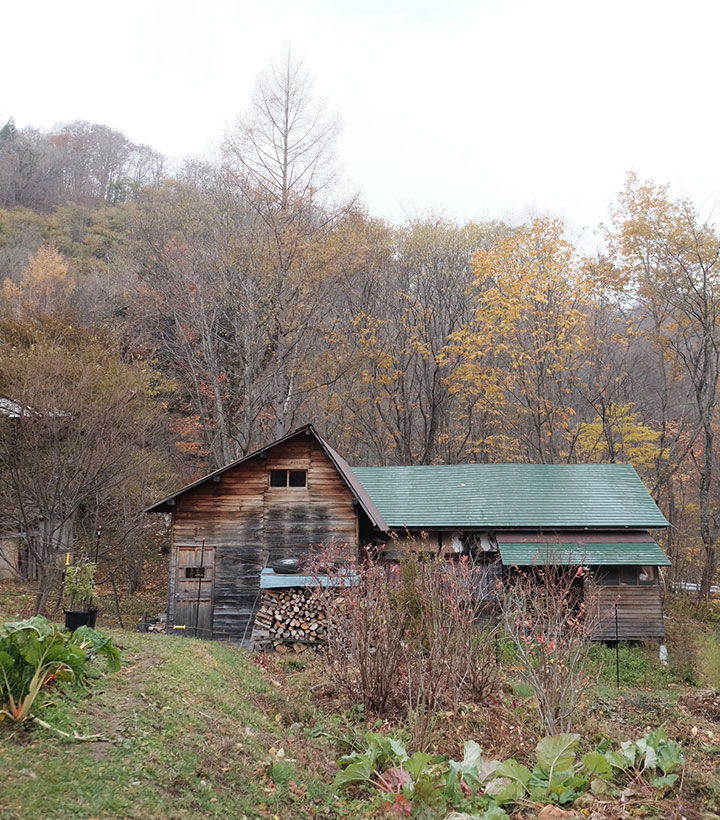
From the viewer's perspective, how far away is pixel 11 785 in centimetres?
425

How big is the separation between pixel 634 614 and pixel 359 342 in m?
15.3

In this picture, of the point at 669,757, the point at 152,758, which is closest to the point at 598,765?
the point at 669,757

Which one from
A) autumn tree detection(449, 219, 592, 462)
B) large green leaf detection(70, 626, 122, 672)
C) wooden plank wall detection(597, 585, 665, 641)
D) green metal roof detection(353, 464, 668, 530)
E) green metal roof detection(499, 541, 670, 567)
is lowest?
wooden plank wall detection(597, 585, 665, 641)

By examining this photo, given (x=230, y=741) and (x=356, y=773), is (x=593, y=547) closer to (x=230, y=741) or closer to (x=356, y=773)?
(x=356, y=773)

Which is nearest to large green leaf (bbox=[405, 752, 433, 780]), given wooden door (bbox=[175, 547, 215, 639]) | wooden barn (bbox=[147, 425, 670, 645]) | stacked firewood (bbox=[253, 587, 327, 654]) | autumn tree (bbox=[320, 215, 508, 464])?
wooden barn (bbox=[147, 425, 670, 645])

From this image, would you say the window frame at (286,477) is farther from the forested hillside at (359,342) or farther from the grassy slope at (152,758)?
the grassy slope at (152,758)

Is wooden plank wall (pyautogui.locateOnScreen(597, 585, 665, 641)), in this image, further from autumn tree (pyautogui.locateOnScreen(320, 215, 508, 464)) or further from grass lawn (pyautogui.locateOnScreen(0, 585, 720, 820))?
autumn tree (pyautogui.locateOnScreen(320, 215, 508, 464))

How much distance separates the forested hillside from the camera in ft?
71.8

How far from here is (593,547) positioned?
17.7 meters

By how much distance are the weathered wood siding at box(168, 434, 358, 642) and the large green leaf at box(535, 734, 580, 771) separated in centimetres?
907

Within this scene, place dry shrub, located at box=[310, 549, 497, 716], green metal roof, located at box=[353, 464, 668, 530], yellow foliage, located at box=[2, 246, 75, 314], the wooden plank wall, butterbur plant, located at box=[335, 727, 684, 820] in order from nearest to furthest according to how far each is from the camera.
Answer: butterbur plant, located at box=[335, 727, 684, 820]
dry shrub, located at box=[310, 549, 497, 716]
the wooden plank wall
green metal roof, located at box=[353, 464, 668, 530]
yellow foliage, located at box=[2, 246, 75, 314]

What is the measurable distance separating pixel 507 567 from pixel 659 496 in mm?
10762

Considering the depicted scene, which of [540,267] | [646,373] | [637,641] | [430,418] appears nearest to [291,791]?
[637,641]

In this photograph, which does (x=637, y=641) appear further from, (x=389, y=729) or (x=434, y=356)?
(x=434, y=356)
